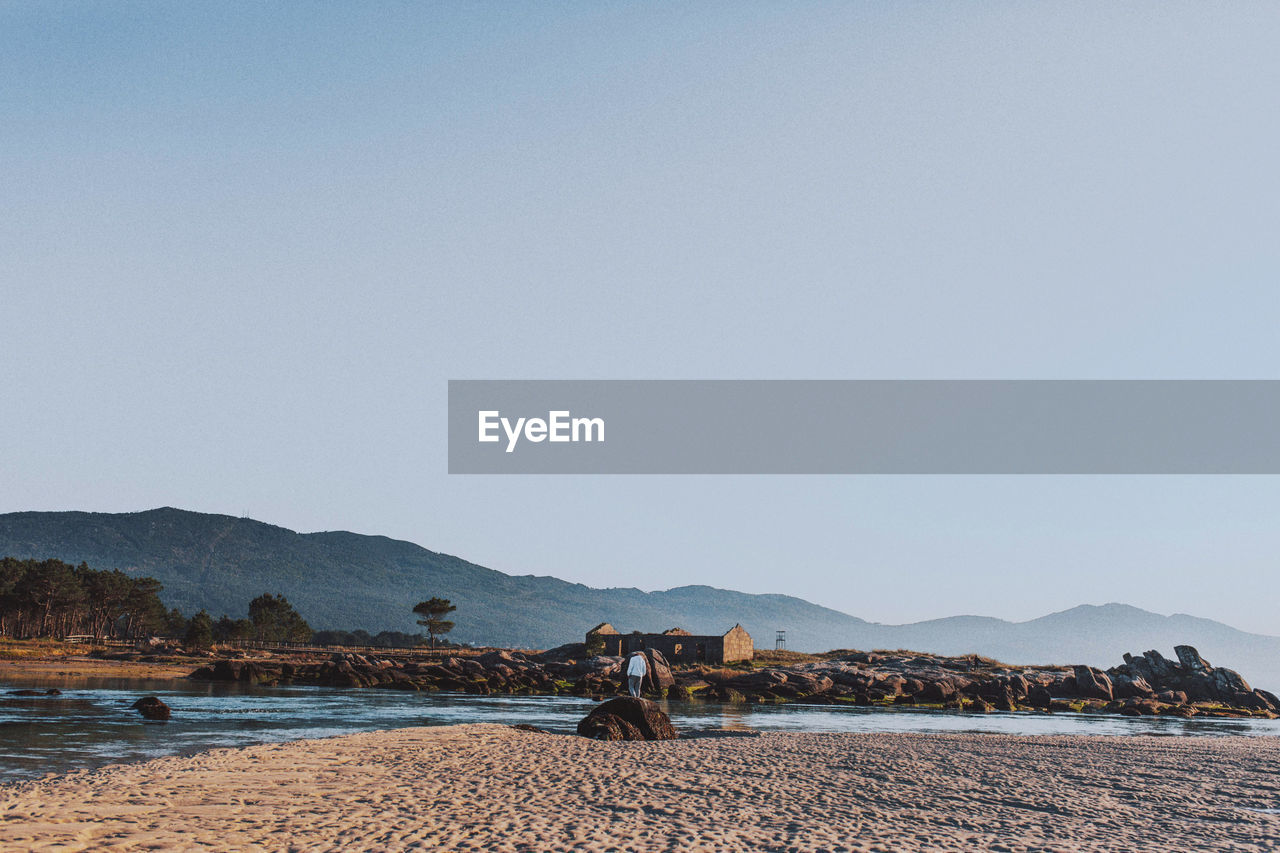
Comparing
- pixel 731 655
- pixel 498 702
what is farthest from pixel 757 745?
pixel 731 655

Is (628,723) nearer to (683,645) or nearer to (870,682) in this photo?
(870,682)

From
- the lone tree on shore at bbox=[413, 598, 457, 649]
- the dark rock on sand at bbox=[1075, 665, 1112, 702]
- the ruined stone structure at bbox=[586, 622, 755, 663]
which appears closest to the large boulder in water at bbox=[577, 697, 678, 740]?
the dark rock on sand at bbox=[1075, 665, 1112, 702]

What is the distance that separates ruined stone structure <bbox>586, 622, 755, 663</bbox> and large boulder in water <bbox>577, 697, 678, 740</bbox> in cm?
6471

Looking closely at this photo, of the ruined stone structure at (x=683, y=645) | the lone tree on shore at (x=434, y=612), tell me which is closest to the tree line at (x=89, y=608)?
the lone tree on shore at (x=434, y=612)

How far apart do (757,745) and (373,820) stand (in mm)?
19097

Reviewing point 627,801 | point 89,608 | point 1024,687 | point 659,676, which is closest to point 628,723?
point 627,801

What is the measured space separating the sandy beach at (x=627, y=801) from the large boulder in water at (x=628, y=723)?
218 cm

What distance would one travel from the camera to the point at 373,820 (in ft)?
51.5

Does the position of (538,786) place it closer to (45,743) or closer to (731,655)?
(45,743)

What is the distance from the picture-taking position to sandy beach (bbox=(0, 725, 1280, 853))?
572 inches

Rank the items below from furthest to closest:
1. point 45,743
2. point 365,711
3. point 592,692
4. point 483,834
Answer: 1. point 592,692
2. point 365,711
3. point 45,743
4. point 483,834

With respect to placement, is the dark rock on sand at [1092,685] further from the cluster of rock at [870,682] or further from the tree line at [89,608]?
the tree line at [89,608]

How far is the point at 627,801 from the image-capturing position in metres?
18.1

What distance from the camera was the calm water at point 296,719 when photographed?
2822cm
